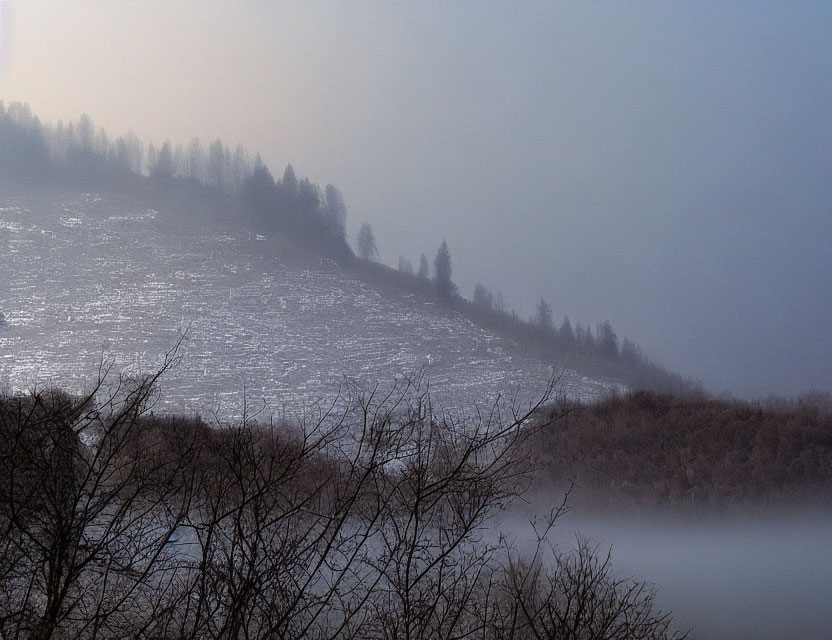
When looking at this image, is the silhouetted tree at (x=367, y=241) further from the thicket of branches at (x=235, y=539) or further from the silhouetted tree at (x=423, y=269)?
the thicket of branches at (x=235, y=539)

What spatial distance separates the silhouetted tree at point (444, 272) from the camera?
67.2ft

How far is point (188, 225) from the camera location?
41438 mm

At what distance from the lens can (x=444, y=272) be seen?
20.6m

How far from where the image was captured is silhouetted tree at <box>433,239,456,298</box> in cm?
2047

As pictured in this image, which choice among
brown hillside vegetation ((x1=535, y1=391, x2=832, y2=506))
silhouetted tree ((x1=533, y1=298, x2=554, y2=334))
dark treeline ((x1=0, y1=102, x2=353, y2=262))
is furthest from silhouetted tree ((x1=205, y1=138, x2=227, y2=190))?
brown hillside vegetation ((x1=535, y1=391, x2=832, y2=506))

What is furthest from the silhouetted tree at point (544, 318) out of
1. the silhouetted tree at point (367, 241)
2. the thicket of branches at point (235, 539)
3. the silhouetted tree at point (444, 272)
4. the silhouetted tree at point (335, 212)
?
the silhouetted tree at point (335, 212)

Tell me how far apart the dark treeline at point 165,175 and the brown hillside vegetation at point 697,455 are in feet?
72.9

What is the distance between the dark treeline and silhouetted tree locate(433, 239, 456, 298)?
11.8 m

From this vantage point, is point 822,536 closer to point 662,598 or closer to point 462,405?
point 662,598

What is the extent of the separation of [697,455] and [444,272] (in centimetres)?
1090

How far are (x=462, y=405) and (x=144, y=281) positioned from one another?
860 inches

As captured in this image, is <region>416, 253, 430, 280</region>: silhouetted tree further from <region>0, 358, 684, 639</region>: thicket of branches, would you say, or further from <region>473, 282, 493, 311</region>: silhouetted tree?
<region>0, 358, 684, 639</region>: thicket of branches

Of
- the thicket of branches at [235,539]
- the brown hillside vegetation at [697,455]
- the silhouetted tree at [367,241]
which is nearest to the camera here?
the thicket of branches at [235,539]

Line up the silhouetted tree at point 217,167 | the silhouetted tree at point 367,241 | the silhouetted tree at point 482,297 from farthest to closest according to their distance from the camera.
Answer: the silhouetted tree at point 217,167
the silhouetted tree at point 367,241
the silhouetted tree at point 482,297
